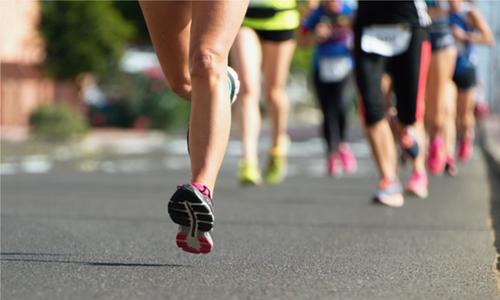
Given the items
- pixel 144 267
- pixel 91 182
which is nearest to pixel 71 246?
pixel 144 267

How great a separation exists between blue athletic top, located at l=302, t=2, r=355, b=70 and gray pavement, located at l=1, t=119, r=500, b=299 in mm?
1652

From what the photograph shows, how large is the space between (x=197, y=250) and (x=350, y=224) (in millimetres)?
1844

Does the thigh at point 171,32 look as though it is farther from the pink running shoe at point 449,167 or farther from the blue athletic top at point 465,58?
the blue athletic top at point 465,58

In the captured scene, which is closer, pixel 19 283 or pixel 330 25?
pixel 19 283

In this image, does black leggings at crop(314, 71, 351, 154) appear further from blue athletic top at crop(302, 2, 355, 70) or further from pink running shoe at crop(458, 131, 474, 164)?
pink running shoe at crop(458, 131, 474, 164)

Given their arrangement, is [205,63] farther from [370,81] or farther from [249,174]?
[249,174]

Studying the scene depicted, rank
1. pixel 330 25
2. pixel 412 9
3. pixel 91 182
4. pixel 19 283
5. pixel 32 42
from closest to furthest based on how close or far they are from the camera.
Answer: pixel 19 283 < pixel 412 9 < pixel 91 182 < pixel 330 25 < pixel 32 42

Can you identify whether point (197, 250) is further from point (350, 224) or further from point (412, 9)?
point (412, 9)

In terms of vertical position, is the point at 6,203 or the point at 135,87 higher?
the point at 6,203

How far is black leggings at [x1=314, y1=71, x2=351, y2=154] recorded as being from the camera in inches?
331

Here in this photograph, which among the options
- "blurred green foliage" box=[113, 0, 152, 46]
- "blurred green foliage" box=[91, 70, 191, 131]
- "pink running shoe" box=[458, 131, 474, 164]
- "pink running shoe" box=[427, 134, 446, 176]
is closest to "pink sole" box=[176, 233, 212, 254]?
"pink running shoe" box=[427, 134, 446, 176]

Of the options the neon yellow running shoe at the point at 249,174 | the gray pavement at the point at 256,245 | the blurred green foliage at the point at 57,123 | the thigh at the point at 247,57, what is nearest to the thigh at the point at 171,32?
the gray pavement at the point at 256,245

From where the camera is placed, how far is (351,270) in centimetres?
300

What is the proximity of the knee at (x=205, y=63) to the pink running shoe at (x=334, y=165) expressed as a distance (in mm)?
5504
